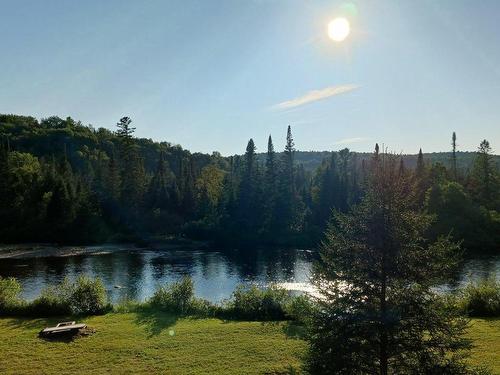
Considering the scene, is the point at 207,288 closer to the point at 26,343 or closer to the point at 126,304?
the point at 126,304

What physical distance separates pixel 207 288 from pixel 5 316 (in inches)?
789

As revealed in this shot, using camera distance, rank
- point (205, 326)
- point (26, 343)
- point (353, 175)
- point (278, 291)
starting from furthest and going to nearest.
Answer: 1. point (353, 175)
2. point (278, 291)
3. point (205, 326)
4. point (26, 343)

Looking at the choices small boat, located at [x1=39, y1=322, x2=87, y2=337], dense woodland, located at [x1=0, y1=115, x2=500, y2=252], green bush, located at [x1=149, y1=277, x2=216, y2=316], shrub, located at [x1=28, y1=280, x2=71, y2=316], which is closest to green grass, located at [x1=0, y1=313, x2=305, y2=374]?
small boat, located at [x1=39, y1=322, x2=87, y2=337]

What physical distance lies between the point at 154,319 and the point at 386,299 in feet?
50.4

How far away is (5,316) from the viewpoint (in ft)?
77.7

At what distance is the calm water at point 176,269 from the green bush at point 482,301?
13679mm

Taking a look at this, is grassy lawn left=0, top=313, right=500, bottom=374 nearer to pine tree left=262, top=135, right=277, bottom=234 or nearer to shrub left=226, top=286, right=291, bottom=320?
shrub left=226, top=286, right=291, bottom=320

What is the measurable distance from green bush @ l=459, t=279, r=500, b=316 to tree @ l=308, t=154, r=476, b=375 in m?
15.9

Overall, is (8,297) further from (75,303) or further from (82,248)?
(82,248)

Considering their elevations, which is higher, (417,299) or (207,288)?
(417,299)

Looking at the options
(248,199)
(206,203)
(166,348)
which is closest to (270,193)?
(248,199)

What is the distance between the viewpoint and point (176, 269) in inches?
A: 2010

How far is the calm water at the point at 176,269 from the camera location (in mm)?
41281

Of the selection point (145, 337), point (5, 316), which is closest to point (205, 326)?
point (145, 337)
